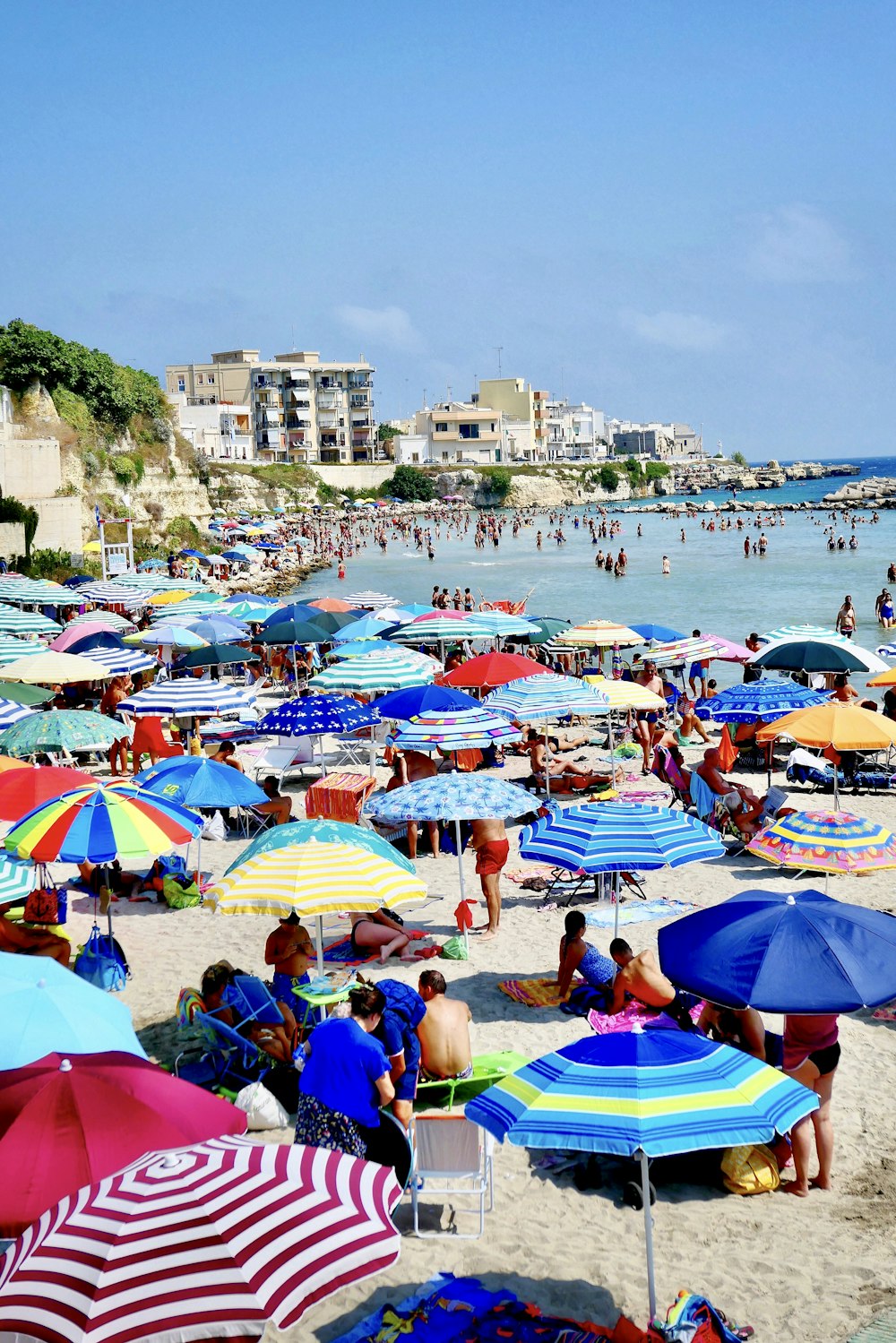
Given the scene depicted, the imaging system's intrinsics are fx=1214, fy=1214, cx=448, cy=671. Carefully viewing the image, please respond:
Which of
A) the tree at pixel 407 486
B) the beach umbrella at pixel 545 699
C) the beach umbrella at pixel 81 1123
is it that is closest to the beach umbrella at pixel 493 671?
the beach umbrella at pixel 545 699

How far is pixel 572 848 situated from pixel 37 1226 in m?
5.08

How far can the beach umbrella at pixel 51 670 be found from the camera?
15164mm

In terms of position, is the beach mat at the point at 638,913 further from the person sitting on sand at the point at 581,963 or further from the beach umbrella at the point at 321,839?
the beach umbrella at the point at 321,839

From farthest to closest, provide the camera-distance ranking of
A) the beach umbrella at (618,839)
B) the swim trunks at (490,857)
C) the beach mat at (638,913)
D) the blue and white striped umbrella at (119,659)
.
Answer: the blue and white striped umbrella at (119,659) < the beach mat at (638,913) < the swim trunks at (490,857) < the beach umbrella at (618,839)

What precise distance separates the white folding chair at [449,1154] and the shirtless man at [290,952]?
2.17 metres

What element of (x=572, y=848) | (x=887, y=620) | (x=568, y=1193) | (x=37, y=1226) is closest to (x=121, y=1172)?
(x=37, y=1226)

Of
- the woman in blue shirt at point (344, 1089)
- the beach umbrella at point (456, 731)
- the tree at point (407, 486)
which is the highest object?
the tree at point (407, 486)

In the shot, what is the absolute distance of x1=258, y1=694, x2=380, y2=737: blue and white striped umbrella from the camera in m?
12.7

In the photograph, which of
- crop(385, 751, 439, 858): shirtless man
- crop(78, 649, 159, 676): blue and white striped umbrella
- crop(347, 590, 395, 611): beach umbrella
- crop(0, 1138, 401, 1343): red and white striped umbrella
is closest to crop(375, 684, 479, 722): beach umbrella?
crop(385, 751, 439, 858): shirtless man

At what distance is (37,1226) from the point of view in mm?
3541

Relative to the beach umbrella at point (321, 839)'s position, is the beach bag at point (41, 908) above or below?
below

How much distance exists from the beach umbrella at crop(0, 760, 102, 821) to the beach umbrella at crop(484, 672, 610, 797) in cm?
488

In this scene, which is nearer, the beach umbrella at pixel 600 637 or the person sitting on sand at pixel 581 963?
the person sitting on sand at pixel 581 963

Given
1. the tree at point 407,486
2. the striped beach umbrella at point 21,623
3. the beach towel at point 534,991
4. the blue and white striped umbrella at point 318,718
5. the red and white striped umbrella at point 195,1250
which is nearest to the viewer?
the red and white striped umbrella at point 195,1250
